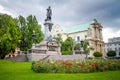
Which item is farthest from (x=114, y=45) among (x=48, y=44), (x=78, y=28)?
(x=48, y=44)

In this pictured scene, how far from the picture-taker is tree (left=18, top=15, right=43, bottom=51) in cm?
5571

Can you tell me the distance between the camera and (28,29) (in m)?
56.4

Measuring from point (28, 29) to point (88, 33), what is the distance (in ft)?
108

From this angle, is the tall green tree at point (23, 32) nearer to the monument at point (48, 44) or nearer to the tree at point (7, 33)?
the tree at point (7, 33)

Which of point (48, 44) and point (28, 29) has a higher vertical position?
point (28, 29)

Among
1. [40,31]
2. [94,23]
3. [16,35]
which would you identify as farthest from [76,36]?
[16,35]

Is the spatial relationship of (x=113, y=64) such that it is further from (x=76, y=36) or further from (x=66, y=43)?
(x=76, y=36)

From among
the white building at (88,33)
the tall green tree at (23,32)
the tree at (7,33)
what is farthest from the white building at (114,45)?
the tree at (7,33)

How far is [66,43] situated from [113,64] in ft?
148

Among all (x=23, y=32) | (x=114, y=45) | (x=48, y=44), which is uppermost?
(x=23, y=32)

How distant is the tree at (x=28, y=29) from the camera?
5571 centimetres

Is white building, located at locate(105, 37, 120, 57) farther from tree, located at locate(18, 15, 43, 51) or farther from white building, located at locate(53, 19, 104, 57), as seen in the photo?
tree, located at locate(18, 15, 43, 51)

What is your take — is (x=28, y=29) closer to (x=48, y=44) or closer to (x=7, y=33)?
(x=7, y=33)

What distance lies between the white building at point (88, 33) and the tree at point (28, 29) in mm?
23782
